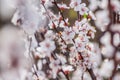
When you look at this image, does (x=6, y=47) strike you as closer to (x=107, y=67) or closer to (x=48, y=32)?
(x=48, y=32)

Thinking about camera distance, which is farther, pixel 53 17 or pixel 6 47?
pixel 53 17

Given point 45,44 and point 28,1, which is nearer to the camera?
point 28,1

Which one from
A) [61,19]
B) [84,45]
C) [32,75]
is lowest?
[32,75]

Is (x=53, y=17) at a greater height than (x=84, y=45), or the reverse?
(x=53, y=17)

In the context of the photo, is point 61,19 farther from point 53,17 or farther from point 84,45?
point 84,45

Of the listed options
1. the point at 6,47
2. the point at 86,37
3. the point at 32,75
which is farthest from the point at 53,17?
the point at 6,47

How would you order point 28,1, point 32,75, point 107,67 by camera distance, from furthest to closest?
point 107,67 → point 32,75 → point 28,1

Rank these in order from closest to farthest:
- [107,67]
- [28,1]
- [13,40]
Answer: [13,40] < [28,1] < [107,67]

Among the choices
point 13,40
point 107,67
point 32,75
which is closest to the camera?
point 13,40

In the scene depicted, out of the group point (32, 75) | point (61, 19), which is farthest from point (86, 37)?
point (32, 75)
